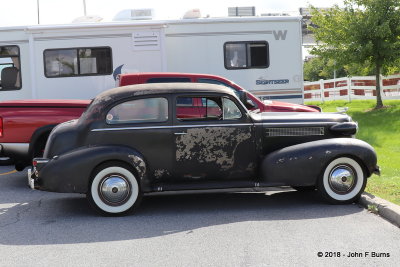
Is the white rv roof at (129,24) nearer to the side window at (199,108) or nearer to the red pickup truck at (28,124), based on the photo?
the red pickup truck at (28,124)

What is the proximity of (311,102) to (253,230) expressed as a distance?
25328 mm

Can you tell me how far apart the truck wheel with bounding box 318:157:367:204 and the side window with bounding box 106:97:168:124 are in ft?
7.53

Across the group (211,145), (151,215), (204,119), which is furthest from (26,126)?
(211,145)

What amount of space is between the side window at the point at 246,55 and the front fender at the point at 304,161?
7.11 metres

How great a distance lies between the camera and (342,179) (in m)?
8.16

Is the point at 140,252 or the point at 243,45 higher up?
the point at 243,45

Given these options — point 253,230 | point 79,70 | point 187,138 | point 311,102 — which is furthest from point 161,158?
point 311,102

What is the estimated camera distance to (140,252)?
6188 mm

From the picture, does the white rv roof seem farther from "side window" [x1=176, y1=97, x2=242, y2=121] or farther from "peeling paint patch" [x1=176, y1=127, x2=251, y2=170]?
"peeling paint patch" [x1=176, y1=127, x2=251, y2=170]

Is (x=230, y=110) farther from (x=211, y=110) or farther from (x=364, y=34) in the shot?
(x=364, y=34)

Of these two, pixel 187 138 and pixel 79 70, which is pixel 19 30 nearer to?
pixel 79 70

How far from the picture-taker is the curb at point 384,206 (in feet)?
23.7

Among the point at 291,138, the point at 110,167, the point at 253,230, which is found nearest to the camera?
the point at 253,230

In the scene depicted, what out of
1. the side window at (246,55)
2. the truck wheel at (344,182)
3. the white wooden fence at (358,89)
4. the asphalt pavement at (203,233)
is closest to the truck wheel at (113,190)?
the asphalt pavement at (203,233)
